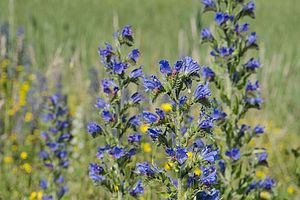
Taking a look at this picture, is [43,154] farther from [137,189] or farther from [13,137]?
[13,137]

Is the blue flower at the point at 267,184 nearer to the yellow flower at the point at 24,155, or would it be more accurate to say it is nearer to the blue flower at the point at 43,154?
the blue flower at the point at 43,154

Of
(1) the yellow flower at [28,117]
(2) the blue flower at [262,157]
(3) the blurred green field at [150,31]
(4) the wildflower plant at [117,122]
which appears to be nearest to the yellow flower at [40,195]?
(4) the wildflower plant at [117,122]

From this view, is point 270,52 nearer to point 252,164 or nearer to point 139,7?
point 139,7

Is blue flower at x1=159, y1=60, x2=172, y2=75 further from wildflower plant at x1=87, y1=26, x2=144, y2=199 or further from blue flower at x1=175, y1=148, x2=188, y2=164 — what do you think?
wildflower plant at x1=87, y1=26, x2=144, y2=199

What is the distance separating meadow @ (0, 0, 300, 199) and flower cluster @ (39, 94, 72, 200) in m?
0.28

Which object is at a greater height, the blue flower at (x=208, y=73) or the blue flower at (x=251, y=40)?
the blue flower at (x=251, y=40)

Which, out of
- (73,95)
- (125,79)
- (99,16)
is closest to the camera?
(125,79)

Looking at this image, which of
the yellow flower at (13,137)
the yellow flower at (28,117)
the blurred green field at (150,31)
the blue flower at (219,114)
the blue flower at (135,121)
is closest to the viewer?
the blue flower at (135,121)

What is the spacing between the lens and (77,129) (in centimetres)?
651

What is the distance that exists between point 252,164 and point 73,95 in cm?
469

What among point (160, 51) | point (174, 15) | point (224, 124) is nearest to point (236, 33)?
point (224, 124)

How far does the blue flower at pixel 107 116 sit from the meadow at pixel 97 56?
0.69 metres

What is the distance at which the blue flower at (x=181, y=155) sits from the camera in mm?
2062

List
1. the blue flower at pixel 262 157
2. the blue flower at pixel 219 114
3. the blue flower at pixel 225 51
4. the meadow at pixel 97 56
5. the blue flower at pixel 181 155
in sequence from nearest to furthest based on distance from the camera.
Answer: the blue flower at pixel 181 155 → the blue flower at pixel 219 114 → the blue flower at pixel 225 51 → the blue flower at pixel 262 157 → the meadow at pixel 97 56
